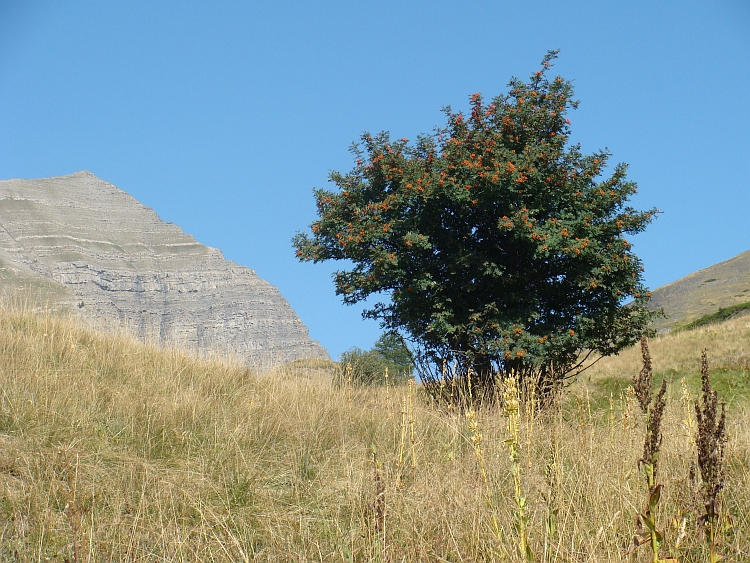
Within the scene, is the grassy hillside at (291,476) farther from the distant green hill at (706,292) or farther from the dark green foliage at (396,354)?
the distant green hill at (706,292)

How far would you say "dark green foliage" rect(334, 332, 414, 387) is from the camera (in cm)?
1061

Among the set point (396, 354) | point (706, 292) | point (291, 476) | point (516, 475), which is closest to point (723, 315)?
point (706, 292)

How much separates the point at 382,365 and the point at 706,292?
188 ft

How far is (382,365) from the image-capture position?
16.8 meters

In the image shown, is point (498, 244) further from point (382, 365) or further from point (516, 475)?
point (516, 475)

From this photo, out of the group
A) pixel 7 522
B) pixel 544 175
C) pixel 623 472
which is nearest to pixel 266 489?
pixel 7 522

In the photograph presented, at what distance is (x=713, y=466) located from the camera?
290 cm

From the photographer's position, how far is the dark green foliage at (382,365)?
10612 mm

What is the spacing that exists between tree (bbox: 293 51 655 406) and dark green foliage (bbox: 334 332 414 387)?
2.10 feet

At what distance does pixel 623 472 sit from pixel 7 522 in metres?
4.15

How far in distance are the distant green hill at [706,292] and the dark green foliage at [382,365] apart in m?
38.8

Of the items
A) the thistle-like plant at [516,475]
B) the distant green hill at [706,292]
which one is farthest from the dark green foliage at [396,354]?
the distant green hill at [706,292]

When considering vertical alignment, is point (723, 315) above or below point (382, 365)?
above

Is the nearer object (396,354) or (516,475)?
(516,475)
